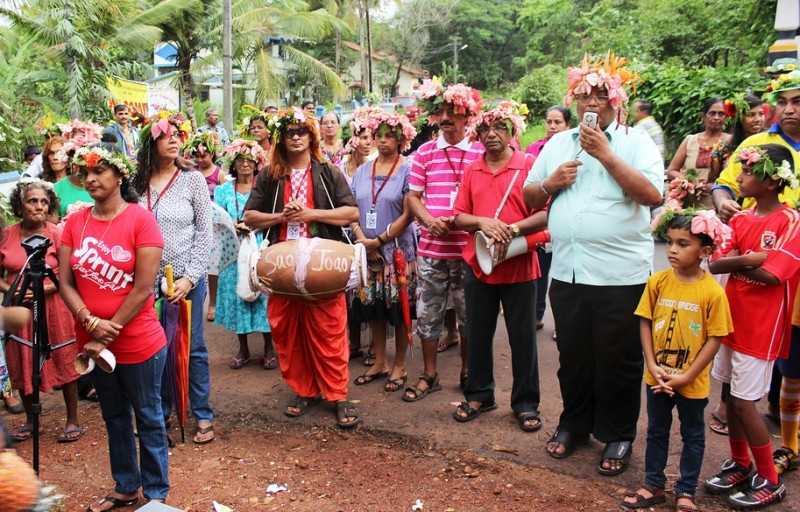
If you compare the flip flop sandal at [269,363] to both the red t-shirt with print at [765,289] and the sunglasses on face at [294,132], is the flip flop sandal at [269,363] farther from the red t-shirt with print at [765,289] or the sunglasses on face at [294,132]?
the red t-shirt with print at [765,289]

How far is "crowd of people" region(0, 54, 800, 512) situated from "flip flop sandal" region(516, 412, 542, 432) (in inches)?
1.0

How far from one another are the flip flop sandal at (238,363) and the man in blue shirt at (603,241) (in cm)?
295

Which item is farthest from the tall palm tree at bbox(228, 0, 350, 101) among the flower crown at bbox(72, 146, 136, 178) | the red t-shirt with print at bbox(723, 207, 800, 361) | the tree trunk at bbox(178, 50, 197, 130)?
the red t-shirt with print at bbox(723, 207, 800, 361)

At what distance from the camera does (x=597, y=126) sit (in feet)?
12.1

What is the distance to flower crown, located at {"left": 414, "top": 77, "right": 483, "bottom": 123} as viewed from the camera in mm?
4723

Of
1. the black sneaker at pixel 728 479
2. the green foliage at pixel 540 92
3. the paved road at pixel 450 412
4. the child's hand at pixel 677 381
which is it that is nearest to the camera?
the child's hand at pixel 677 381

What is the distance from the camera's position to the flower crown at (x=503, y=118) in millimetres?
4426

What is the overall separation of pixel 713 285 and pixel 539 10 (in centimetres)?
3134

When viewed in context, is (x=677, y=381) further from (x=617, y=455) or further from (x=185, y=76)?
(x=185, y=76)

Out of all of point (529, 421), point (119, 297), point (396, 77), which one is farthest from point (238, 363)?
point (396, 77)

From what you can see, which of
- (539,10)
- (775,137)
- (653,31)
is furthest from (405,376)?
(539,10)

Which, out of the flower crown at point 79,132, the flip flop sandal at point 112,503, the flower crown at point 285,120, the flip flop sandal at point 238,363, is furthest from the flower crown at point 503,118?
the flower crown at point 79,132

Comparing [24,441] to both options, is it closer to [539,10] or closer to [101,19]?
[101,19]

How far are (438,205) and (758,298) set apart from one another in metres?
2.17
